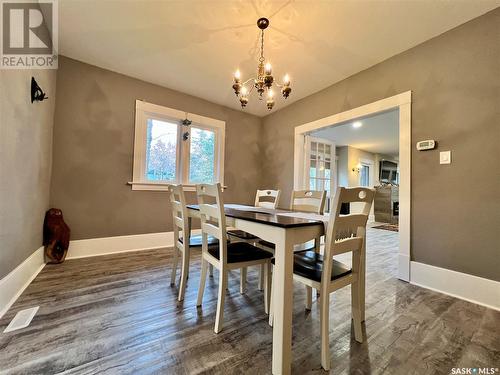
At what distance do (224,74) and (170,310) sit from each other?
2842mm

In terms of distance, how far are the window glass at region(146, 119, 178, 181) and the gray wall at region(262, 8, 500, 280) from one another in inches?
122

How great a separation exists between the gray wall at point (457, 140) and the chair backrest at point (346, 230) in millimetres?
1325

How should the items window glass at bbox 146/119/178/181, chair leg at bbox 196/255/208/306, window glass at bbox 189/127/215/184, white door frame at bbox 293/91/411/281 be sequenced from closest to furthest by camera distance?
chair leg at bbox 196/255/208/306
white door frame at bbox 293/91/411/281
window glass at bbox 146/119/178/181
window glass at bbox 189/127/215/184

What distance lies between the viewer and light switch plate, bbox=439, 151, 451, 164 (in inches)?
78.5

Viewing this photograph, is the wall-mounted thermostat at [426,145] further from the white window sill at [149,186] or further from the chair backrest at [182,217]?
the white window sill at [149,186]

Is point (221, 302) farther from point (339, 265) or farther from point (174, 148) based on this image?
point (174, 148)

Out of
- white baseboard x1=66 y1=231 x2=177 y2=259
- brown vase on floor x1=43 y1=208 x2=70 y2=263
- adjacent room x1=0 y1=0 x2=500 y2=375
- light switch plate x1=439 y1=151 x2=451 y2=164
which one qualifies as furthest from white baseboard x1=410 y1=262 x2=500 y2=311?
brown vase on floor x1=43 y1=208 x2=70 y2=263

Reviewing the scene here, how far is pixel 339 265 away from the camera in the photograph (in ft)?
4.40

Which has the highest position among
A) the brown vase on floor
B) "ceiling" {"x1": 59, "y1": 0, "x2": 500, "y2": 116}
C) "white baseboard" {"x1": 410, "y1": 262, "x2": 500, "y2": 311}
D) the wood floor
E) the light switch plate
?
"ceiling" {"x1": 59, "y1": 0, "x2": 500, "y2": 116}

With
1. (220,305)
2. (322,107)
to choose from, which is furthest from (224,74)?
(220,305)

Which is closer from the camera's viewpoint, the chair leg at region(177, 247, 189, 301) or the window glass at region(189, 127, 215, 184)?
the chair leg at region(177, 247, 189, 301)

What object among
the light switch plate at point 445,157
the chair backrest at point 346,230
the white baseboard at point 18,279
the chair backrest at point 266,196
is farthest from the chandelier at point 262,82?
the white baseboard at point 18,279

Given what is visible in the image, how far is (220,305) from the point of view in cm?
133

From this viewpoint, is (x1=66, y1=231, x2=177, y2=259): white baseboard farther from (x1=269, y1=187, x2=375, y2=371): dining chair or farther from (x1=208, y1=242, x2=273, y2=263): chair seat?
(x1=269, y1=187, x2=375, y2=371): dining chair
